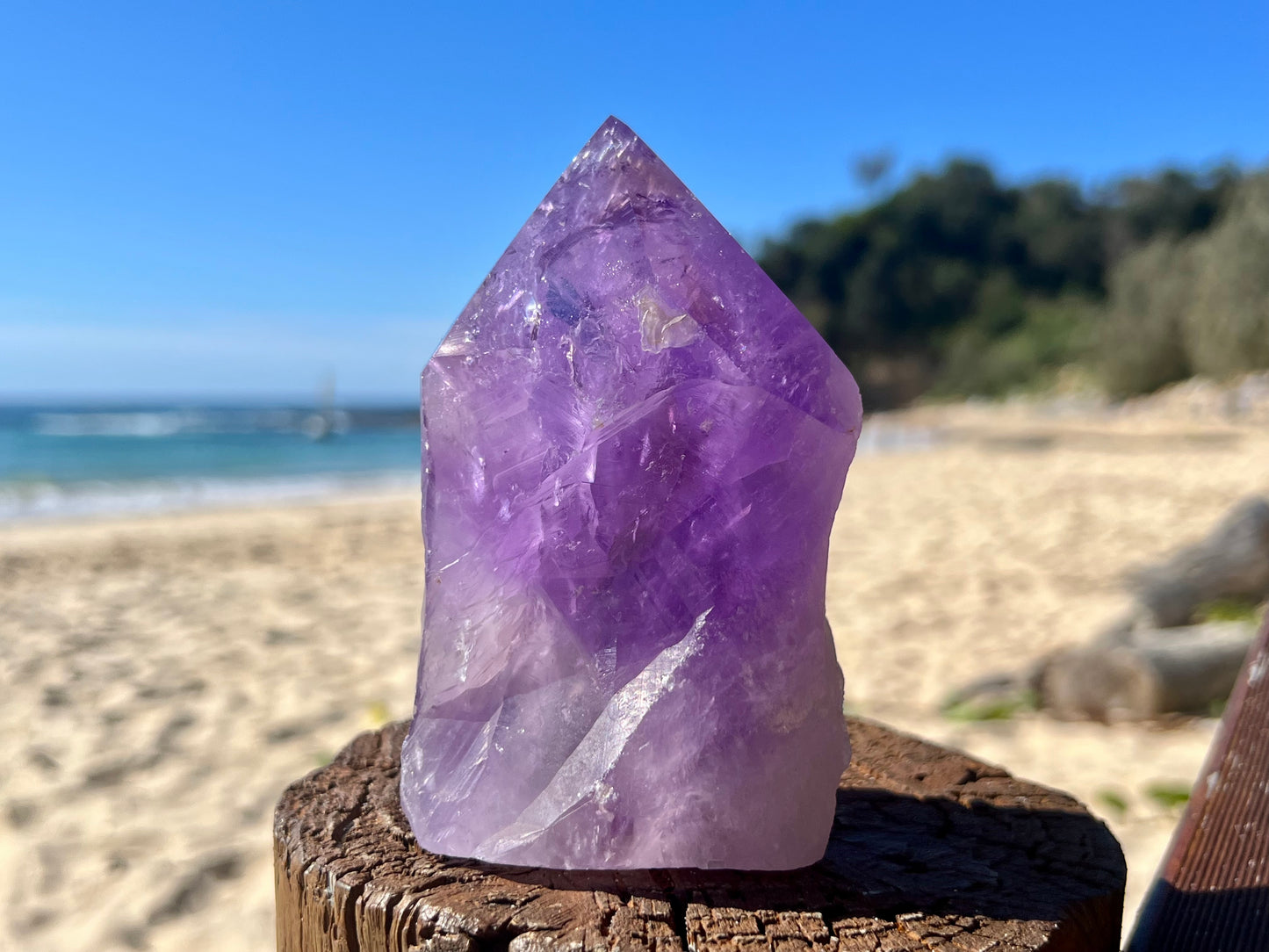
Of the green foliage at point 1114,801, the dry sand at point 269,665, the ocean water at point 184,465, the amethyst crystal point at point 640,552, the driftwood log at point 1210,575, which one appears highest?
the amethyst crystal point at point 640,552

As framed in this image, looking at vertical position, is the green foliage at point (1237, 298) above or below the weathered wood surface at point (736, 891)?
above

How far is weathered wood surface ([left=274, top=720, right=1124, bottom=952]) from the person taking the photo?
1177 mm

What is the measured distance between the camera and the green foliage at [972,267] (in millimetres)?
38938

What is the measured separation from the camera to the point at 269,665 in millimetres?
4414

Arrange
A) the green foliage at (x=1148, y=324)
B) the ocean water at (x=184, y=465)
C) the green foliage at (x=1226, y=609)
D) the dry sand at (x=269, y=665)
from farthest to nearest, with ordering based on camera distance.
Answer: the green foliage at (x=1148, y=324)
the ocean water at (x=184, y=465)
the green foliage at (x=1226, y=609)
the dry sand at (x=269, y=665)

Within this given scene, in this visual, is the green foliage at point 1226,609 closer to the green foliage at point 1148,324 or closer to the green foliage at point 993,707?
the green foliage at point 993,707

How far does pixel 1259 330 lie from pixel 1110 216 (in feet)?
83.6

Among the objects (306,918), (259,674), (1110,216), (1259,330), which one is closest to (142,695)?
(259,674)

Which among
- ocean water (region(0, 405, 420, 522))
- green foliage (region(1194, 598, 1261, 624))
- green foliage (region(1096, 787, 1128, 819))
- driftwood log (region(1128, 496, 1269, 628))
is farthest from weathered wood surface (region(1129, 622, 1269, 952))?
ocean water (region(0, 405, 420, 522))

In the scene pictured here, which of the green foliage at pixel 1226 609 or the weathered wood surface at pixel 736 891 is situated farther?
the green foliage at pixel 1226 609

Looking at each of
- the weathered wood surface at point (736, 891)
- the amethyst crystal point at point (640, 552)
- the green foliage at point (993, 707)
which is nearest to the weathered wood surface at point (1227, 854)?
the weathered wood surface at point (736, 891)

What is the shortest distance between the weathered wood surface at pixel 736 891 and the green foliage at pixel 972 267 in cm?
3597

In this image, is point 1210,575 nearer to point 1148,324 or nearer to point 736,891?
point 736,891

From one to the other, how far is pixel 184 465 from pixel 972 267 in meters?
36.8
